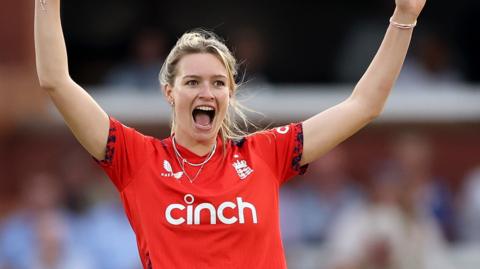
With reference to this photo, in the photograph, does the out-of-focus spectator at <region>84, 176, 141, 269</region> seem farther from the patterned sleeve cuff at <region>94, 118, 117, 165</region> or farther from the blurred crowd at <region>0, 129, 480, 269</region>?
the patterned sleeve cuff at <region>94, 118, 117, 165</region>

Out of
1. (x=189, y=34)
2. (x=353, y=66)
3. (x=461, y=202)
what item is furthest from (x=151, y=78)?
(x=189, y=34)

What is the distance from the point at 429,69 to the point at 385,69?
26.1 ft

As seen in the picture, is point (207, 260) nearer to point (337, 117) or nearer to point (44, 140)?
point (337, 117)

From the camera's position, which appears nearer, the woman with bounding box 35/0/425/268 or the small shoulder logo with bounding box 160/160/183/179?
the woman with bounding box 35/0/425/268

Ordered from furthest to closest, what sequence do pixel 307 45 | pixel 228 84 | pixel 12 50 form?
1. pixel 307 45
2. pixel 12 50
3. pixel 228 84

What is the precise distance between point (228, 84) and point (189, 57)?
19 centimetres

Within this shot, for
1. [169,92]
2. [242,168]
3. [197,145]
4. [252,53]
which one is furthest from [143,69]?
[242,168]

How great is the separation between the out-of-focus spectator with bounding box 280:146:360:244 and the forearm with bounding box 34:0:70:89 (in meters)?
5.32

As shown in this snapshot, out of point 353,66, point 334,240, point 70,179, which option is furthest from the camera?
point 353,66

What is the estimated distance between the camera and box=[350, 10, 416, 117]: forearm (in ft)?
14.7

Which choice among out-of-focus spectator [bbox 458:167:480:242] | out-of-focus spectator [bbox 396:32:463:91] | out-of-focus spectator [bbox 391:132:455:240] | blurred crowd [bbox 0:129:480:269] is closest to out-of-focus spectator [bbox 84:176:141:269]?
blurred crowd [bbox 0:129:480:269]

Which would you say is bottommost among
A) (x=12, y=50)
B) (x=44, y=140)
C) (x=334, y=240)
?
(x=334, y=240)

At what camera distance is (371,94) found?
4.49 m

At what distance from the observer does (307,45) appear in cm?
1405
